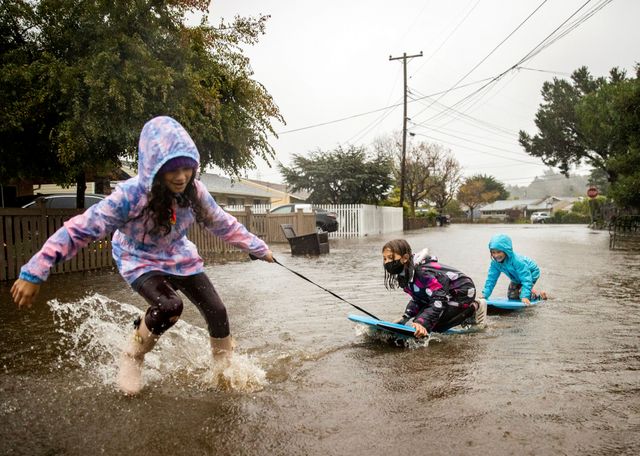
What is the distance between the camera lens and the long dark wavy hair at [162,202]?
2881 millimetres

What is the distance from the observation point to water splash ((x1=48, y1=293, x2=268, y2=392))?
334 cm

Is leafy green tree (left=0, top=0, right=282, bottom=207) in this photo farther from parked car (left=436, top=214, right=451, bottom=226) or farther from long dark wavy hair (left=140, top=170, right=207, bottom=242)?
parked car (left=436, top=214, right=451, bottom=226)

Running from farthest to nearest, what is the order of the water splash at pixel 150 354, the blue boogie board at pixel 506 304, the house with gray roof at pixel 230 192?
the house with gray roof at pixel 230 192 → the blue boogie board at pixel 506 304 → the water splash at pixel 150 354

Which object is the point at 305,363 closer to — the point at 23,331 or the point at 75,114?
the point at 23,331

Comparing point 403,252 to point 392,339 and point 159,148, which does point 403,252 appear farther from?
point 159,148

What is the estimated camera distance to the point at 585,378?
3277 millimetres

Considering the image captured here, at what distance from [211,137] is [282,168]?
19.8 meters

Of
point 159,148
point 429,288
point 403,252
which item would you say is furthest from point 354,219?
point 159,148

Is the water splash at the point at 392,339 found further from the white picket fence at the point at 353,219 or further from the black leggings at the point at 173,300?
the white picket fence at the point at 353,219

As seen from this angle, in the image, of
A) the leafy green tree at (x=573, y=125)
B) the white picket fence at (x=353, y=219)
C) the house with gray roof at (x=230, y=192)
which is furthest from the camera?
the house with gray roof at (x=230, y=192)

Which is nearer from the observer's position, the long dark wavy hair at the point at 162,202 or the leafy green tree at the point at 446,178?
the long dark wavy hair at the point at 162,202

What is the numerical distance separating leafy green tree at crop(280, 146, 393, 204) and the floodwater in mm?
23780

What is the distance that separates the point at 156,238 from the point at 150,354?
1.42 m

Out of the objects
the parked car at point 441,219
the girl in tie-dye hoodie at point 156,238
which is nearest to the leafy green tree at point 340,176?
the parked car at point 441,219
